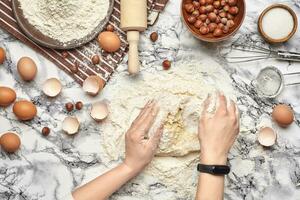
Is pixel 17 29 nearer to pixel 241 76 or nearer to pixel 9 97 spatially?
pixel 9 97

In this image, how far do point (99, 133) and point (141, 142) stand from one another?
13 cm

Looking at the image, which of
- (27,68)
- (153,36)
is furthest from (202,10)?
(27,68)

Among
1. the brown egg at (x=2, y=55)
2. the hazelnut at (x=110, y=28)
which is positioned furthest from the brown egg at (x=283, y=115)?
the brown egg at (x=2, y=55)

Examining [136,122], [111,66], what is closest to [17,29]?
[111,66]

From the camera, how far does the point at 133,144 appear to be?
1365 millimetres

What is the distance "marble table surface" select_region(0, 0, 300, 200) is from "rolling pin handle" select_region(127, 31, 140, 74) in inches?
2.4

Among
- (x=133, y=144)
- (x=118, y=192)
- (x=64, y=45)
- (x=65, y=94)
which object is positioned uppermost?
(x=64, y=45)

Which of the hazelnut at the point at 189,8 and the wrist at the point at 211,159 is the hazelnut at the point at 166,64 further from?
the wrist at the point at 211,159

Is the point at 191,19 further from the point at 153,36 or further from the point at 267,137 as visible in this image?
the point at 267,137

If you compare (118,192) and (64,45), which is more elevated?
(64,45)

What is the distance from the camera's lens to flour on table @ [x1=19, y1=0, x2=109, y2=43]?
136 cm

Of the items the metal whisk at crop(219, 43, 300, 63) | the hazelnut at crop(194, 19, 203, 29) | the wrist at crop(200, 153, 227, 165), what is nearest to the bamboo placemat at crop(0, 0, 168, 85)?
the hazelnut at crop(194, 19, 203, 29)

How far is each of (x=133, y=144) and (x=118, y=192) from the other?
0.15 metres

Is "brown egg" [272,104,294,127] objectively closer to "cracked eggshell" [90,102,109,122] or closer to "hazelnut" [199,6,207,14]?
"hazelnut" [199,6,207,14]
